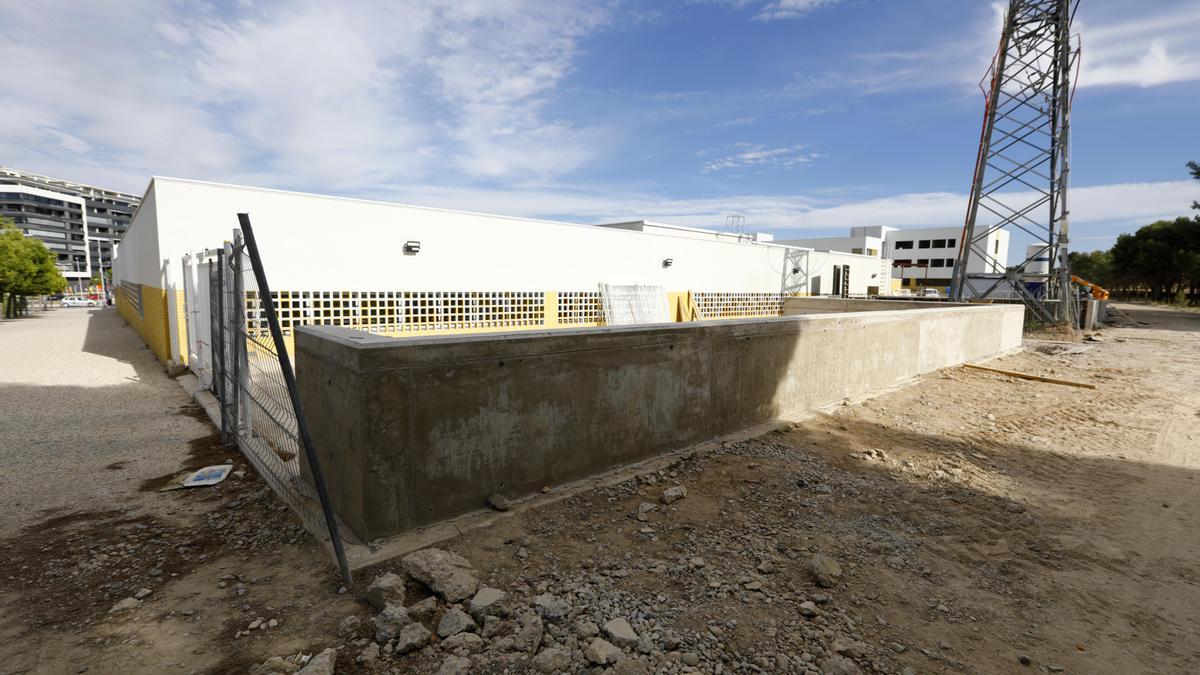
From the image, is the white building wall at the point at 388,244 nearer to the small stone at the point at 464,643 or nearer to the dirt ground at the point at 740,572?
the dirt ground at the point at 740,572

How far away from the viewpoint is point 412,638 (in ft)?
7.56

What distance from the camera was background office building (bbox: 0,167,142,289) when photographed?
219 feet

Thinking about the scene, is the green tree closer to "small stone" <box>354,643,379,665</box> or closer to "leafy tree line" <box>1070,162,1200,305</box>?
"leafy tree line" <box>1070,162,1200,305</box>

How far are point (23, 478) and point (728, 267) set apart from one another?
1833 centimetres

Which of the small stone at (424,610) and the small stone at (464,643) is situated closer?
the small stone at (464,643)

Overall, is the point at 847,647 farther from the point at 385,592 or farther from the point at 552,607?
the point at 385,592

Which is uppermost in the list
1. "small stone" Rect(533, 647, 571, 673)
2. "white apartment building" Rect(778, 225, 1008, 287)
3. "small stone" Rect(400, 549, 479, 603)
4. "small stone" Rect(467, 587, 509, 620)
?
"white apartment building" Rect(778, 225, 1008, 287)

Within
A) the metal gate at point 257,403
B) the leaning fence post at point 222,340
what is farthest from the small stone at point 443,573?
the leaning fence post at point 222,340

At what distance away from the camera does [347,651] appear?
2.30m

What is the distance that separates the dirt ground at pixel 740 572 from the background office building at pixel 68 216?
73668 mm

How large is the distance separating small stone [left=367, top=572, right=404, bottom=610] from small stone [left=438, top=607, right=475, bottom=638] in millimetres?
258

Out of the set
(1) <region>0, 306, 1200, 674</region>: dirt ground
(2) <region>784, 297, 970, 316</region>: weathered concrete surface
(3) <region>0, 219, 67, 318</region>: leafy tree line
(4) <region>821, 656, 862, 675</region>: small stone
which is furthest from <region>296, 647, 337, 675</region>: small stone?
(3) <region>0, 219, 67, 318</region>: leafy tree line

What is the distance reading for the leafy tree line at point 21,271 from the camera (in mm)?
20641

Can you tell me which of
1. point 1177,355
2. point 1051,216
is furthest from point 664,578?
point 1051,216
